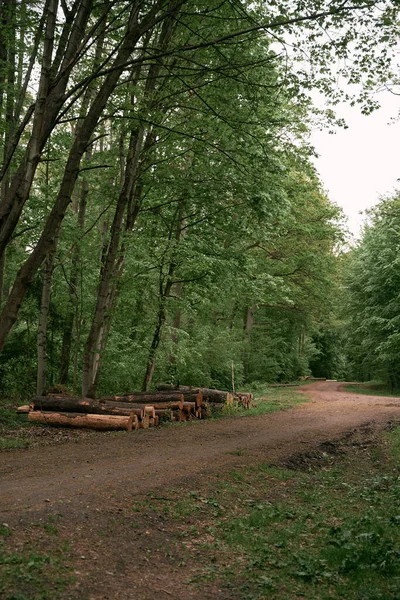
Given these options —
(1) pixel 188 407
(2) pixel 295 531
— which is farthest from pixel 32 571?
(1) pixel 188 407

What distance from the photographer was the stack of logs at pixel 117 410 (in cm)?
1227

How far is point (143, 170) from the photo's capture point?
15492 millimetres

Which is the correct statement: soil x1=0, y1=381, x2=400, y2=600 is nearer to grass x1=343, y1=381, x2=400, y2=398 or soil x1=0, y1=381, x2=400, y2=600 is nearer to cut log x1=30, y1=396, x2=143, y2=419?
cut log x1=30, y1=396, x2=143, y2=419

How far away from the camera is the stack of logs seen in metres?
12.3

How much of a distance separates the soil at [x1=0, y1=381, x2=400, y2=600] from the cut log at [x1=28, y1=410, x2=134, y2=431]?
1.88ft

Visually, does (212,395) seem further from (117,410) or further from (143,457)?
(143,457)

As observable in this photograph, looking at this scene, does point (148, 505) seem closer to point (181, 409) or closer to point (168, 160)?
point (181, 409)

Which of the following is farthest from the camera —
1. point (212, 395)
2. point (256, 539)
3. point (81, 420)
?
point (212, 395)

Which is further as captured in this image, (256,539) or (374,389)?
(374,389)

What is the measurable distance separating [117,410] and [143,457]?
12.2 ft

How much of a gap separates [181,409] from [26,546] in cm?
1004

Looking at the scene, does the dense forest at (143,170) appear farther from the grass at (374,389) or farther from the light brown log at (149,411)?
the grass at (374,389)

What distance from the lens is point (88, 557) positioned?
4844 mm

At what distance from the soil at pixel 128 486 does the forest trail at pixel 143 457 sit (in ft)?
0.05
